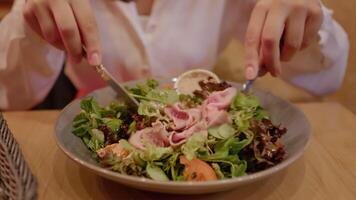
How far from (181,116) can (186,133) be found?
0.05m

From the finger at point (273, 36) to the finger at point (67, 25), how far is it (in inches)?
11.4

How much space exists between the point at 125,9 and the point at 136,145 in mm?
512

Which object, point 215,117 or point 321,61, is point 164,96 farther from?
point 321,61

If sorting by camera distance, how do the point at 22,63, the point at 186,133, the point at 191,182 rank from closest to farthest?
1. the point at 191,182
2. the point at 186,133
3. the point at 22,63

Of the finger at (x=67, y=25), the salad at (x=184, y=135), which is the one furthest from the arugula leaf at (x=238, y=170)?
the finger at (x=67, y=25)

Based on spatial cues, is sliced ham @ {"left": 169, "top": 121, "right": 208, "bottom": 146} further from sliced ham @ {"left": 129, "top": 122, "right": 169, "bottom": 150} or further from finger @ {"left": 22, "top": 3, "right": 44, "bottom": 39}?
finger @ {"left": 22, "top": 3, "right": 44, "bottom": 39}

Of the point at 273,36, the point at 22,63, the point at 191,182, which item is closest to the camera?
the point at 191,182

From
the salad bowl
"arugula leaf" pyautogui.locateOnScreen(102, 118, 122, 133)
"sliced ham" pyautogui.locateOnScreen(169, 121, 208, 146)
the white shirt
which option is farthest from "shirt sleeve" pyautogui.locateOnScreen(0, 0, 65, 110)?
"sliced ham" pyautogui.locateOnScreen(169, 121, 208, 146)

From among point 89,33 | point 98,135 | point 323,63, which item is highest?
point 89,33

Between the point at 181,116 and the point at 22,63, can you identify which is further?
the point at 22,63

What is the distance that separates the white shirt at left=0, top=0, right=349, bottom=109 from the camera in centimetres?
98

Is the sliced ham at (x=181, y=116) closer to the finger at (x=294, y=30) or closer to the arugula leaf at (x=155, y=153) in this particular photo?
the arugula leaf at (x=155, y=153)

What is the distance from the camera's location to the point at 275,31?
0.68m

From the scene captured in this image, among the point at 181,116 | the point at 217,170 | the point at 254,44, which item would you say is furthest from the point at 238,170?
the point at 254,44
